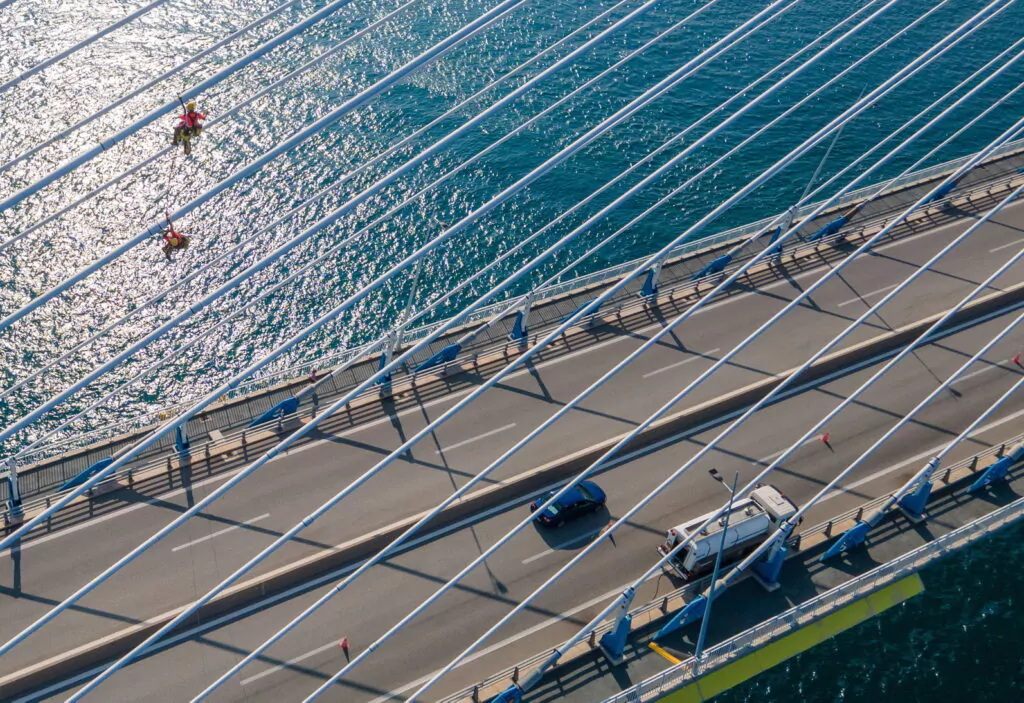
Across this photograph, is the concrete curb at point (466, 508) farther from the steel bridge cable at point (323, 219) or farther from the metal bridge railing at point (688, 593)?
the steel bridge cable at point (323, 219)

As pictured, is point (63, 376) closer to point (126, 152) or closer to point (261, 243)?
point (261, 243)

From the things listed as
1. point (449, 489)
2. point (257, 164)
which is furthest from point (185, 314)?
point (449, 489)

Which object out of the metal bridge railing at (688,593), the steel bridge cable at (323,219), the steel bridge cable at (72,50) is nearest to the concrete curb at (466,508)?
the metal bridge railing at (688,593)

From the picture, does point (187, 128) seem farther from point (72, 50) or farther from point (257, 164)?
point (257, 164)

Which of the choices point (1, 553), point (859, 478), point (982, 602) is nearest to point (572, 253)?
point (859, 478)

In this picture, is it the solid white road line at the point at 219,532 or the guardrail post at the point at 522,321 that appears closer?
the solid white road line at the point at 219,532

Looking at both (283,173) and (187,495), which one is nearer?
(187,495)
